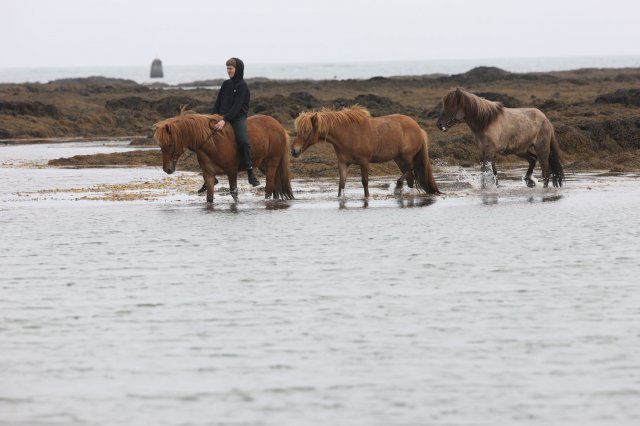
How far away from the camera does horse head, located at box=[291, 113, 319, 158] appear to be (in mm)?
16448

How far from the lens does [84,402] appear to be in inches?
237

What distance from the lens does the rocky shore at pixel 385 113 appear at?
80.9 ft

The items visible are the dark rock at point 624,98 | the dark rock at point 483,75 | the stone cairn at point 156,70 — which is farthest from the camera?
the stone cairn at point 156,70

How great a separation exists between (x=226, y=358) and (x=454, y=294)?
2.64 m

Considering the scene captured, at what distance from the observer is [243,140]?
15.8 metres

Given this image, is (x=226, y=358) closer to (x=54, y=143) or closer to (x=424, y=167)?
(x=424, y=167)

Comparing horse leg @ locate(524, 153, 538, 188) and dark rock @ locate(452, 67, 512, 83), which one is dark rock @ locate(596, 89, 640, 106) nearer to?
horse leg @ locate(524, 153, 538, 188)

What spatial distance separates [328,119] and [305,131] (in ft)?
1.40

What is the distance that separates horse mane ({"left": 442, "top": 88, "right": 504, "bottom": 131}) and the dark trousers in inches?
152

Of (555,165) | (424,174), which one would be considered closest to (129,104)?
(555,165)

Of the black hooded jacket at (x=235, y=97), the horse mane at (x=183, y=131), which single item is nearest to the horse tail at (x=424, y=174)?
the black hooded jacket at (x=235, y=97)

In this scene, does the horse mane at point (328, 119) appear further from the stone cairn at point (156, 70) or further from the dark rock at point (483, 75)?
the stone cairn at point (156, 70)

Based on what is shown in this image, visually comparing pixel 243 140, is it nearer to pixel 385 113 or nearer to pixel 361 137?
pixel 361 137

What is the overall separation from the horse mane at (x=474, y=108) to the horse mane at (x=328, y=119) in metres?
1.73
